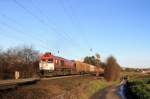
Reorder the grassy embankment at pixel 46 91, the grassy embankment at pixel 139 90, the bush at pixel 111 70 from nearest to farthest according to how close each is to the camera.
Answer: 1. the grassy embankment at pixel 46 91
2. the grassy embankment at pixel 139 90
3. the bush at pixel 111 70

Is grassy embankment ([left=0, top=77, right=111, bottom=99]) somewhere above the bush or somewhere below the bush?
below

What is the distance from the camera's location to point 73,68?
78500 mm

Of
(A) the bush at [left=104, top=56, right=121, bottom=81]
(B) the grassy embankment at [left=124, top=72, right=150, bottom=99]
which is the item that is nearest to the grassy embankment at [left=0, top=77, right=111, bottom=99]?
(B) the grassy embankment at [left=124, top=72, right=150, bottom=99]

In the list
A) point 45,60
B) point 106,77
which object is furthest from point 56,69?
point 106,77

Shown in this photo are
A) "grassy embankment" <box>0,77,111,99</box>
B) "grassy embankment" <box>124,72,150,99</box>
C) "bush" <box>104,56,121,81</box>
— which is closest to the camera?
"grassy embankment" <box>0,77,111,99</box>

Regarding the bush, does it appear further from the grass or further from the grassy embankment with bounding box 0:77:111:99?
the grassy embankment with bounding box 0:77:111:99

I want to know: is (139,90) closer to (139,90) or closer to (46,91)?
(139,90)

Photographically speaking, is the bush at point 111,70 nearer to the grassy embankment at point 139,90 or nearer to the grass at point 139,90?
the grass at point 139,90

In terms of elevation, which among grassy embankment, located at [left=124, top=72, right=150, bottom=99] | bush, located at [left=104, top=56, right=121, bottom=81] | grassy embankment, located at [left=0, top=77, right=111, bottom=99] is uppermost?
bush, located at [left=104, top=56, right=121, bottom=81]

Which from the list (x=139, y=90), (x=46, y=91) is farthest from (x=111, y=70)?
(x=46, y=91)

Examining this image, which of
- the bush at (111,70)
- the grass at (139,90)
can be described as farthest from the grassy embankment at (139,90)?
the bush at (111,70)

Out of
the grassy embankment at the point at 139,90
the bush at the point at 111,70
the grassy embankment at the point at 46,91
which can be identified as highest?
the bush at the point at 111,70

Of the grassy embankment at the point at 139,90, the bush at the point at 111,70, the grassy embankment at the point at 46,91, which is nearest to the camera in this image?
the grassy embankment at the point at 46,91

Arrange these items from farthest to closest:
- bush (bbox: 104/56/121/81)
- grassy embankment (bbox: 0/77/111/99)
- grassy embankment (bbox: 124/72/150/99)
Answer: bush (bbox: 104/56/121/81) → grassy embankment (bbox: 124/72/150/99) → grassy embankment (bbox: 0/77/111/99)
